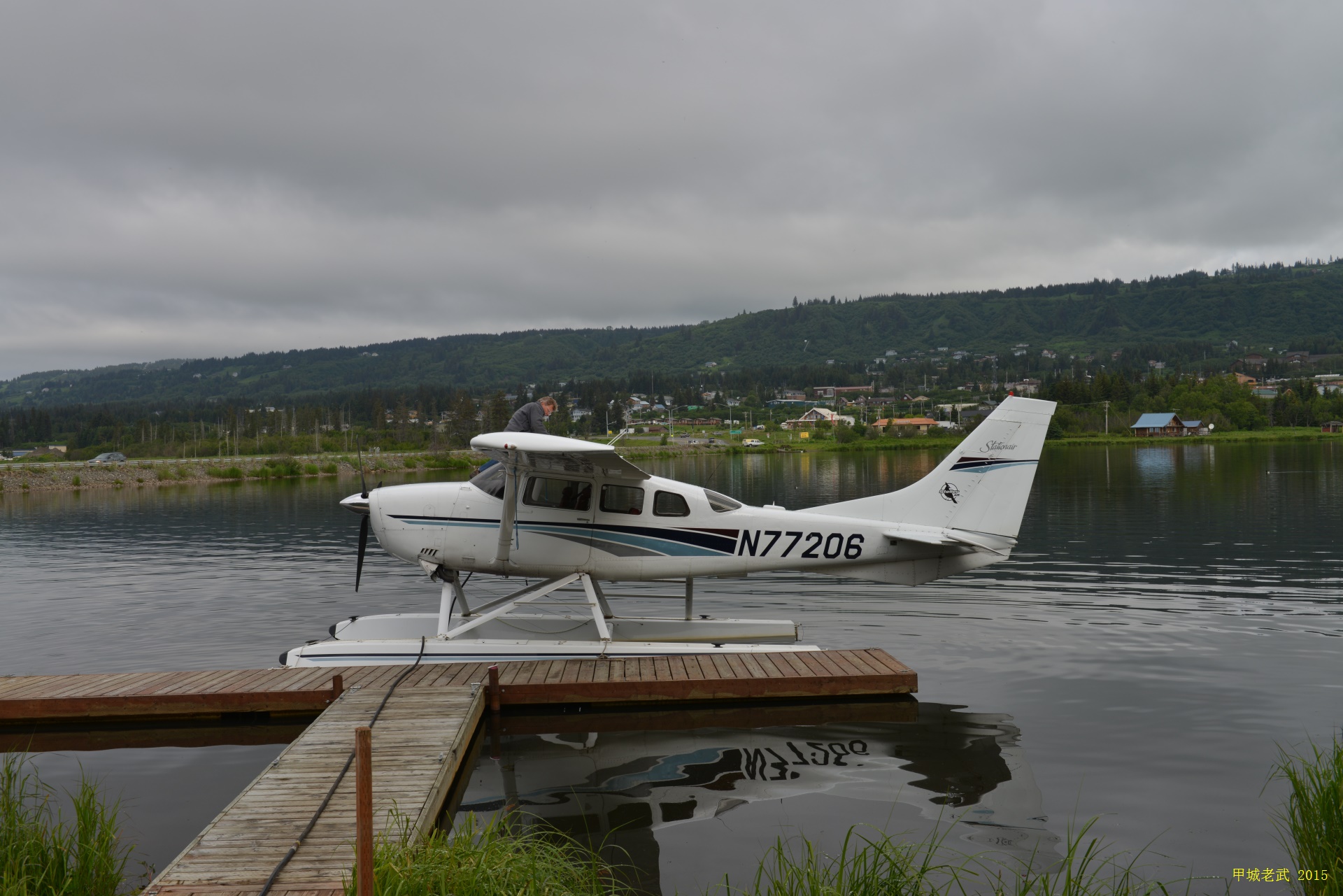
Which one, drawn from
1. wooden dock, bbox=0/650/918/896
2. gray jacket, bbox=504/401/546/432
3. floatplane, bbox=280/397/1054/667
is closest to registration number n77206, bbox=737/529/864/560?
floatplane, bbox=280/397/1054/667

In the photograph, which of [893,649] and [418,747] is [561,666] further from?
[893,649]

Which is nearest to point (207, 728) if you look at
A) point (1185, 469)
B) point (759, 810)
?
point (759, 810)

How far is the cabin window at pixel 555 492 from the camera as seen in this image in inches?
365

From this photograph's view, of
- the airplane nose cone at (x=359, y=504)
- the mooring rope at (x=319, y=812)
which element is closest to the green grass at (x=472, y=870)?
the mooring rope at (x=319, y=812)

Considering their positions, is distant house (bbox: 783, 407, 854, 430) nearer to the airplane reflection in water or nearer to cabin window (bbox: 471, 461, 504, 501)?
cabin window (bbox: 471, 461, 504, 501)

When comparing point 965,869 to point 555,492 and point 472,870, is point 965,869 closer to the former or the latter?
point 472,870

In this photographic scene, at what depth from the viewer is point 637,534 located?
30.7 ft

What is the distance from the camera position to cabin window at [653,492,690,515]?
9.41 metres

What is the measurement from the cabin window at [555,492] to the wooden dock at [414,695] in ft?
5.34

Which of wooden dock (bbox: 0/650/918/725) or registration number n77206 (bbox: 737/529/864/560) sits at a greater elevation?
registration number n77206 (bbox: 737/529/864/560)

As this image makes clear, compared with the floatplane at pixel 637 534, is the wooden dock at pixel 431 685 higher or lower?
lower

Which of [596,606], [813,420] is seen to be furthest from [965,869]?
[813,420]

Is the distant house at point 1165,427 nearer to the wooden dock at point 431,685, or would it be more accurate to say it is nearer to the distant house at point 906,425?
the distant house at point 906,425

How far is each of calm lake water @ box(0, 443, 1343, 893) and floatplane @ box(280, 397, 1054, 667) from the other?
1.40m
